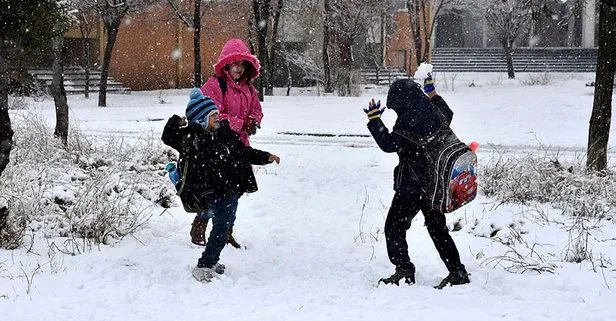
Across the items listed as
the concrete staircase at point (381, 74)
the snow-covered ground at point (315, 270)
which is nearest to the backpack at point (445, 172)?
the snow-covered ground at point (315, 270)

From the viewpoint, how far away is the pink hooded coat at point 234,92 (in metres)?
5.96

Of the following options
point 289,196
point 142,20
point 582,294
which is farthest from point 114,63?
point 582,294

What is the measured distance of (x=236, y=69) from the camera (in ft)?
19.8

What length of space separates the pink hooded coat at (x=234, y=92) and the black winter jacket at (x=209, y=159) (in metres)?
0.76

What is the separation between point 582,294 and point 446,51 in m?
46.6

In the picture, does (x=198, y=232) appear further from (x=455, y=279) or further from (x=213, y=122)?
(x=455, y=279)

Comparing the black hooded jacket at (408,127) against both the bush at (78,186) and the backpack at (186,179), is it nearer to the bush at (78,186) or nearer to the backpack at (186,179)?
the backpack at (186,179)

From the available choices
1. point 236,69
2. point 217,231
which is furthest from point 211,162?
point 236,69

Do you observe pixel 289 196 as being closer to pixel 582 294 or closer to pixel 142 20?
pixel 582 294

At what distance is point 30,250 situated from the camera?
5.70 m

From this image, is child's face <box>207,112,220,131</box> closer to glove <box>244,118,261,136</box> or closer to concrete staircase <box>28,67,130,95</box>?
glove <box>244,118,261,136</box>

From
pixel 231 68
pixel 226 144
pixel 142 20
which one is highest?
pixel 142 20

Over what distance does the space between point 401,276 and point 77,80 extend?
94.1 feet

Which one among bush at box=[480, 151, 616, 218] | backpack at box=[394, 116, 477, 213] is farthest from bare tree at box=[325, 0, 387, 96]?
backpack at box=[394, 116, 477, 213]
